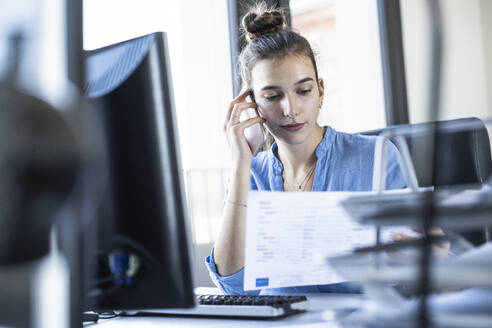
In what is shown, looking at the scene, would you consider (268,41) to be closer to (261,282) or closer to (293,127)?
(293,127)

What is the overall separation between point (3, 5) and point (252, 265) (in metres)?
0.73

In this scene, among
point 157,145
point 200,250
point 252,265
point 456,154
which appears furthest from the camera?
point 200,250

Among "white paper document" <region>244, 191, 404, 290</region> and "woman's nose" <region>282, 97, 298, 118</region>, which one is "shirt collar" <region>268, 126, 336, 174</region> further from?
"white paper document" <region>244, 191, 404, 290</region>

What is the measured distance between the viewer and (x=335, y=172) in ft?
5.13

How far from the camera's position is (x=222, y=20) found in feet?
8.04

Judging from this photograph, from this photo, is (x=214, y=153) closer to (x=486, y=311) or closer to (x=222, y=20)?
(x=222, y=20)

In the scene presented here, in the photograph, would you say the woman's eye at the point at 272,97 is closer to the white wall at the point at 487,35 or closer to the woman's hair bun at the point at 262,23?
the woman's hair bun at the point at 262,23

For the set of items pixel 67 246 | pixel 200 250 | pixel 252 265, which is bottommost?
pixel 200 250

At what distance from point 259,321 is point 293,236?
0.19 meters

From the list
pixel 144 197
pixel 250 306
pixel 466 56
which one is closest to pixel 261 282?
pixel 250 306

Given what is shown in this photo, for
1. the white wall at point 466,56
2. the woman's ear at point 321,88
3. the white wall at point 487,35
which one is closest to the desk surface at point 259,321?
the woman's ear at point 321,88

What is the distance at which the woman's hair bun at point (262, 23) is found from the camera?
1.71 meters

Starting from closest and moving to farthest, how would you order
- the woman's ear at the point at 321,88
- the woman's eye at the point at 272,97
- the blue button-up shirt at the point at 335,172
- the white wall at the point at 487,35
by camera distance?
the blue button-up shirt at the point at 335,172 < the woman's eye at the point at 272,97 < the woman's ear at the point at 321,88 < the white wall at the point at 487,35

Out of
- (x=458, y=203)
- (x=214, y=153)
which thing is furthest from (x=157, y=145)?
(x=214, y=153)
